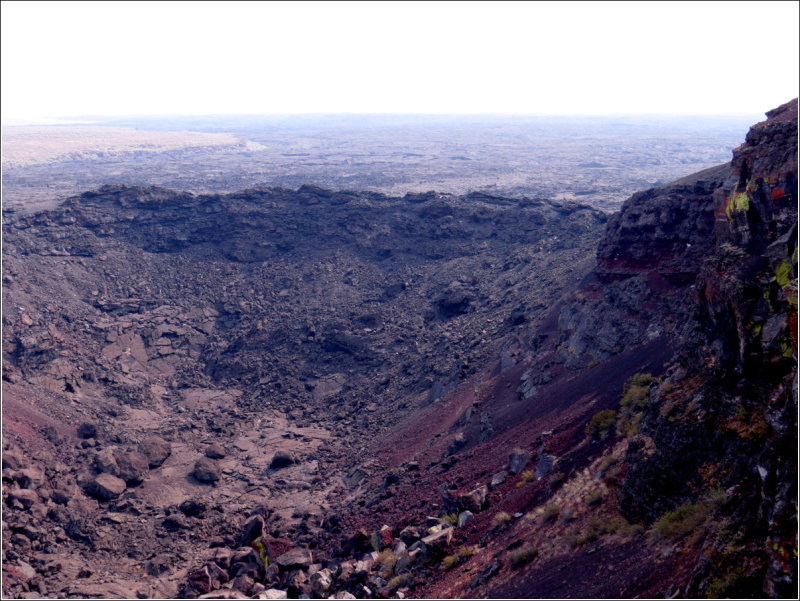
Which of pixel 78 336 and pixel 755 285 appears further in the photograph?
pixel 78 336

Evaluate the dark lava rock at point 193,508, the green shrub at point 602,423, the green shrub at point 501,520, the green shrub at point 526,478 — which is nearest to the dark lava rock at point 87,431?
the dark lava rock at point 193,508

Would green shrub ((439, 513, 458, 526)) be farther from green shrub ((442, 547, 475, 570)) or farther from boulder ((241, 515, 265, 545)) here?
boulder ((241, 515, 265, 545))

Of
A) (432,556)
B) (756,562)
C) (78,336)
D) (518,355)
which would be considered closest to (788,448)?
(756,562)

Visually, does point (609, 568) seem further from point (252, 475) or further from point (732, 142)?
point (732, 142)

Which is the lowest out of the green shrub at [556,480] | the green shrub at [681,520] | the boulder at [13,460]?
the boulder at [13,460]

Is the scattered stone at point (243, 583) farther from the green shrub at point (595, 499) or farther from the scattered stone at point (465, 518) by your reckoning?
the green shrub at point (595, 499)

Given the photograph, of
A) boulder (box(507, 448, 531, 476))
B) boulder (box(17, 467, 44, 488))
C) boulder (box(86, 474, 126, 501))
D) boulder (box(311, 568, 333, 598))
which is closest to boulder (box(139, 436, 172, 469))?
boulder (box(86, 474, 126, 501))
